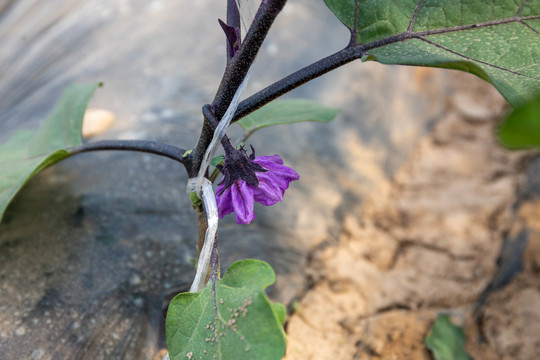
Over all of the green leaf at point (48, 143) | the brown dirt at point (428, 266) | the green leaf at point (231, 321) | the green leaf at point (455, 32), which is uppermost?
the green leaf at point (455, 32)

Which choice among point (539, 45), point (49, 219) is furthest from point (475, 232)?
point (49, 219)

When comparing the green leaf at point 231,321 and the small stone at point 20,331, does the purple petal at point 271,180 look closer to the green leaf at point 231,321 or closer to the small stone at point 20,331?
the green leaf at point 231,321

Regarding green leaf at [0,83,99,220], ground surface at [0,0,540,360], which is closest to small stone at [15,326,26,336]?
ground surface at [0,0,540,360]

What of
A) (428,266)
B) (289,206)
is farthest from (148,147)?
(428,266)

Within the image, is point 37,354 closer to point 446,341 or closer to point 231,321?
point 231,321

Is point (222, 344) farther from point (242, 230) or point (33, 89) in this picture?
point (33, 89)

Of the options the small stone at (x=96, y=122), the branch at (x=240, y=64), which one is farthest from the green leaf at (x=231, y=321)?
the small stone at (x=96, y=122)

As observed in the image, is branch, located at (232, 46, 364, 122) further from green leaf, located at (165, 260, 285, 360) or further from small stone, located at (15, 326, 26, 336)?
small stone, located at (15, 326, 26, 336)
